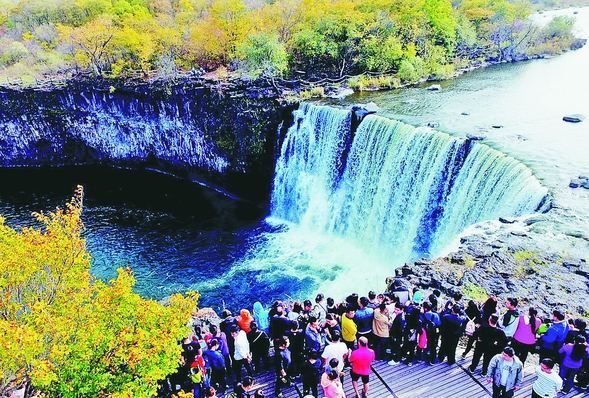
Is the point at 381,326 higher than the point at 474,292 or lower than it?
higher

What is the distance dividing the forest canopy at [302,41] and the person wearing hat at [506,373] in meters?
33.5

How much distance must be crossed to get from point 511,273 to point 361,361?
9077mm

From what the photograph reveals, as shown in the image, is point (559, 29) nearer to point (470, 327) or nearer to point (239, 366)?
point (470, 327)

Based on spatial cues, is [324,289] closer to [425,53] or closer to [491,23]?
[425,53]

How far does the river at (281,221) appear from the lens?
2431 cm

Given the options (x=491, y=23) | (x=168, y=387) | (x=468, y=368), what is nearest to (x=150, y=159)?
(x=168, y=387)

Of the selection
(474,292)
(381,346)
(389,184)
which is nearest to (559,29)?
(389,184)

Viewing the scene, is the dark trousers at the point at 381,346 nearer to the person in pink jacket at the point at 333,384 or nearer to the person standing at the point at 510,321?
the person in pink jacket at the point at 333,384

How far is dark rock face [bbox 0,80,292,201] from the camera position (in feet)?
121

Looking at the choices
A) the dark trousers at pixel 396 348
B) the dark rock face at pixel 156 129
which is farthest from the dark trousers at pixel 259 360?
the dark rock face at pixel 156 129

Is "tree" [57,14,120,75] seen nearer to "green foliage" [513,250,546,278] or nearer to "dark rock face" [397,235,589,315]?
"dark rock face" [397,235,589,315]

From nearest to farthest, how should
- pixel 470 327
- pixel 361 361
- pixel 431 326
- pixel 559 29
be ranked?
pixel 361 361, pixel 431 326, pixel 470 327, pixel 559 29

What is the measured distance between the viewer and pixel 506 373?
9.71 m

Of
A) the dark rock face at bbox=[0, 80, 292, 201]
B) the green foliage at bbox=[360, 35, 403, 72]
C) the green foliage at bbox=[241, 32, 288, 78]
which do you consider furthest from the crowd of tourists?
the green foliage at bbox=[360, 35, 403, 72]
